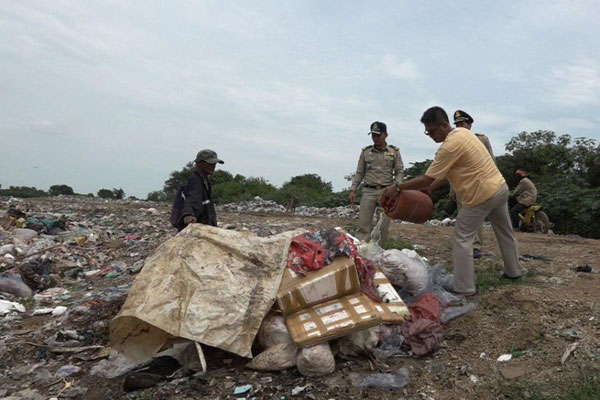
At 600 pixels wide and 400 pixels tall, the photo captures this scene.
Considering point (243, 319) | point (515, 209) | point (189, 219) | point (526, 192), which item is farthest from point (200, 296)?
point (515, 209)

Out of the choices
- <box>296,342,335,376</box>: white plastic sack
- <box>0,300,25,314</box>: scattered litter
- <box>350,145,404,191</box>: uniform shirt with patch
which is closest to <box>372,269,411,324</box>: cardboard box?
<box>296,342,335,376</box>: white plastic sack

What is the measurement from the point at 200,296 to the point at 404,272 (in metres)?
1.64

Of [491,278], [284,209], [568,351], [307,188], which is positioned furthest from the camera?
[307,188]

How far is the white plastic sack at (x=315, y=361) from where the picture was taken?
2588mm

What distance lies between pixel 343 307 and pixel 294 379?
546 mm

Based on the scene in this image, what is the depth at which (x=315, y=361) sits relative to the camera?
8.48 ft

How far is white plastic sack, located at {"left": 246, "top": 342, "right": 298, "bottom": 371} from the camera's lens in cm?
269

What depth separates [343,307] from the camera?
288 cm

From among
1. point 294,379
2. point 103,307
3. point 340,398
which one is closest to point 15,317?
point 103,307

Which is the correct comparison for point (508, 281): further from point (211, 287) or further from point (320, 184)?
point (320, 184)

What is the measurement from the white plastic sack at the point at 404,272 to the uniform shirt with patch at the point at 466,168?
70 centimetres

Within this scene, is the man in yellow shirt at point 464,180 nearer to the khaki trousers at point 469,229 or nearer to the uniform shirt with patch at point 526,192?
the khaki trousers at point 469,229

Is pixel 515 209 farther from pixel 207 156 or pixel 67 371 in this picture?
pixel 67 371

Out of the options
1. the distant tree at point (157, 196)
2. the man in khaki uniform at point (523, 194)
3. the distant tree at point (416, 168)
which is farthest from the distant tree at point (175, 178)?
the man in khaki uniform at point (523, 194)
